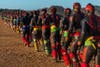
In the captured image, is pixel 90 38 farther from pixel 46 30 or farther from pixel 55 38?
pixel 46 30

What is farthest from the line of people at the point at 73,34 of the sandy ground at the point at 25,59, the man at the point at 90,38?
the sandy ground at the point at 25,59

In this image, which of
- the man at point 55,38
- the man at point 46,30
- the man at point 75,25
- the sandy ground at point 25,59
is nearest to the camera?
the man at point 75,25

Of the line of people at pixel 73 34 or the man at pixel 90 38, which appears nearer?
the man at pixel 90 38

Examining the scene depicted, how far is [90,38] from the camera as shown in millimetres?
11273

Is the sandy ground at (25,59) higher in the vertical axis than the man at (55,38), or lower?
lower

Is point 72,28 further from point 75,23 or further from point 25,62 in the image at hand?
point 25,62

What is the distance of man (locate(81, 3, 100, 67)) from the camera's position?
36.6 feet

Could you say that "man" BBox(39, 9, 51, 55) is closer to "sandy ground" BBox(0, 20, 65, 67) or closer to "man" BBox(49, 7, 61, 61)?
"sandy ground" BBox(0, 20, 65, 67)

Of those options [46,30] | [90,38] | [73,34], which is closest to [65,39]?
[73,34]

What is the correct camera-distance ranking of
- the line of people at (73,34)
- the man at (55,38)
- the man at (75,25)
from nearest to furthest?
the line of people at (73,34) → the man at (75,25) → the man at (55,38)

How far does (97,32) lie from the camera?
452 inches

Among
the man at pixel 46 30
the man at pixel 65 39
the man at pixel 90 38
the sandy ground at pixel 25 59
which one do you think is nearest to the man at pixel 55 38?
the sandy ground at pixel 25 59

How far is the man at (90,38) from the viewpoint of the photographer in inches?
439

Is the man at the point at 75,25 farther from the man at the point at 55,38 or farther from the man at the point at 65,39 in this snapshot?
the man at the point at 55,38
